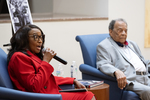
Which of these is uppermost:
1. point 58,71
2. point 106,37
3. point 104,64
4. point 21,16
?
point 21,16

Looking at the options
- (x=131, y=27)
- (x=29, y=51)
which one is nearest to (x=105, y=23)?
(x=131, y=27)

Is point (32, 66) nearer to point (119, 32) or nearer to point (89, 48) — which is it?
point (89, 48)

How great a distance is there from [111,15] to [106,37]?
4.58 ft

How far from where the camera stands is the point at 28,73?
1897mm

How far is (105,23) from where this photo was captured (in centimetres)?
459

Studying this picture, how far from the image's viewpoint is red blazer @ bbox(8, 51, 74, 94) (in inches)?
74.5

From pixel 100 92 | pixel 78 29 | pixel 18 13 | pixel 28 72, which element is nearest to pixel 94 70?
pixel 100 92

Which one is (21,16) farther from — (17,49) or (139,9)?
(139,9)

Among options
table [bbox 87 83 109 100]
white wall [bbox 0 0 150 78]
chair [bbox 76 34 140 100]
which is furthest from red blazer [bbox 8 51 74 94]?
white wall [bbox 0 0 150 78]

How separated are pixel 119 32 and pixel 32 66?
1.46m

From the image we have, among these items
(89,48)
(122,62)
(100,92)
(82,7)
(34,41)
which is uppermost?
(82,7)

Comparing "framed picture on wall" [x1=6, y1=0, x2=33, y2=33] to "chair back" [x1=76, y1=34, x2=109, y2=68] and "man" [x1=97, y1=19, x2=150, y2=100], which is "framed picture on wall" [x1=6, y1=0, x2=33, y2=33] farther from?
"man" [x1=97, y1=19, x2=150, y2=100]

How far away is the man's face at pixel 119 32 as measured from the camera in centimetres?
309

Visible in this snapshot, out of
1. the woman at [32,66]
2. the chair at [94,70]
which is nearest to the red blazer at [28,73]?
the woman at [32,66]
